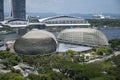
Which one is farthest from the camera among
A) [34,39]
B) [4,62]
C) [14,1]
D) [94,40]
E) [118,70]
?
[14,1]

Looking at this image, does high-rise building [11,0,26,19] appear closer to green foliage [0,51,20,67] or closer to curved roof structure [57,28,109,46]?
curved roof structure [57,28,109,46]

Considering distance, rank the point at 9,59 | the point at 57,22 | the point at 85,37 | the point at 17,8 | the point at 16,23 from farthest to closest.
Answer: the point at 17,8 < the point at 16,23 < the point at 57,22 < the point at 85,37 < the point at 9,59

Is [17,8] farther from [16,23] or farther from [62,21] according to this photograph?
[62,21]

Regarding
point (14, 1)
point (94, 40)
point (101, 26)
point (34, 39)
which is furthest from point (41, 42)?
point (14, 1)

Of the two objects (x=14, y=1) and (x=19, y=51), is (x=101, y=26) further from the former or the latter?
(x=19, y=51)

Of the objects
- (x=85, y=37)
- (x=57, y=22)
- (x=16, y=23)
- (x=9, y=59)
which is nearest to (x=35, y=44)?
(x=9, y=59)

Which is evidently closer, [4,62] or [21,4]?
[4,62]

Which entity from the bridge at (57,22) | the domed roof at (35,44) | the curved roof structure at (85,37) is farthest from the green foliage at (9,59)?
the bridge at (57,22)

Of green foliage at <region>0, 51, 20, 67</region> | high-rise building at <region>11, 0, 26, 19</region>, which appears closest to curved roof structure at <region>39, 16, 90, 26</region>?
high-rise building at <region>11, 0, 26, 19</region>
